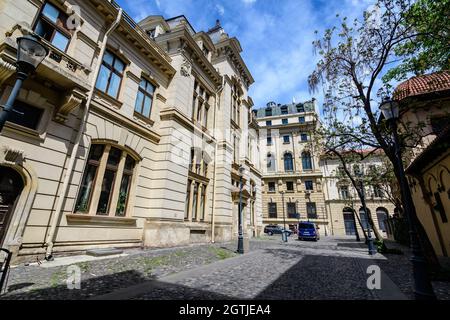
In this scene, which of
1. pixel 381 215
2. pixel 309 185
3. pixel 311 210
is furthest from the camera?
pixel 309 185

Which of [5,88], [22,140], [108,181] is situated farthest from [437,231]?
[5,88]

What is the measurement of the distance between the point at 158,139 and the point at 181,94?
371cm

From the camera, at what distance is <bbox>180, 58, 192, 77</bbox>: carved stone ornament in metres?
15.1

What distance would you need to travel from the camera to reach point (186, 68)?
1546 cm

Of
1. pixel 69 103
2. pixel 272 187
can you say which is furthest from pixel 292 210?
pixel 69 103

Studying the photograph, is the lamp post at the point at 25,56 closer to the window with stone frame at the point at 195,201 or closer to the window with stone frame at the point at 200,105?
the window with stone frame at the point at 195,201

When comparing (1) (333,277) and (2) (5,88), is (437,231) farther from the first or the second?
(2) (5,88)

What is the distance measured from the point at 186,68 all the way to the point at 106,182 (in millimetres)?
9654

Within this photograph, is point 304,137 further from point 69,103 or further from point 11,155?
point 11,155

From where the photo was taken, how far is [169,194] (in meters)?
12.5

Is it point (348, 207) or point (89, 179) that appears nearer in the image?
point (89, 179)

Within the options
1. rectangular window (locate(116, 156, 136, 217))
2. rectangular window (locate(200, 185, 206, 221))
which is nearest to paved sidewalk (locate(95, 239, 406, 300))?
rectangular window (locate(116, 156, 136, 217))

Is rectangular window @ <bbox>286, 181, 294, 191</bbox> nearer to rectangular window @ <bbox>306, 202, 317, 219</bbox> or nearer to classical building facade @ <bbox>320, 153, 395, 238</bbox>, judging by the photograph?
rectangular window @ <bbox>306, 202, 317, 219</bbox>

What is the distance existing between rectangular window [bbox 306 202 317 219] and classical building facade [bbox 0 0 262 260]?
27216 millimetres
